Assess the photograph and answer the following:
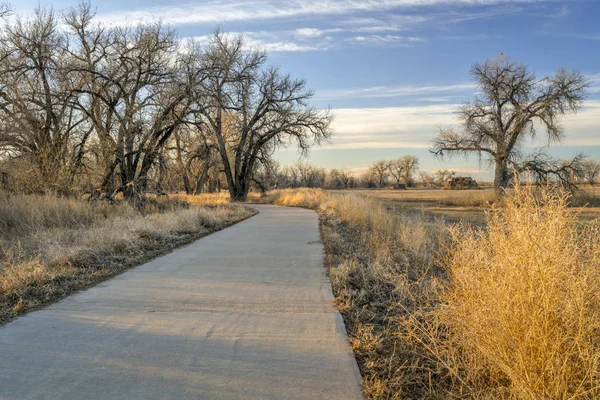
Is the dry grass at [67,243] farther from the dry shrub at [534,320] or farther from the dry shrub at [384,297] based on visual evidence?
the dry shrub at [534,320]

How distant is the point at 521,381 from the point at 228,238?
949 centimetres

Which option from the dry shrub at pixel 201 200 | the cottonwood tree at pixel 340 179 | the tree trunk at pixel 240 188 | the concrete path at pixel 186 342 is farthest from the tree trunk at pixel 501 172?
the cottonwood tree at pixel 340 179

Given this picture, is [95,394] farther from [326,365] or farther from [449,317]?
[449,317]

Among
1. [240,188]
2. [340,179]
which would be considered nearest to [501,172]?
[240,188]

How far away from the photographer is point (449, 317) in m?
4.06

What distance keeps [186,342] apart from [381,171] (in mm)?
120603

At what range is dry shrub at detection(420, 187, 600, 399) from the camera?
2736 millimetres

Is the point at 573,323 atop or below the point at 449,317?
atop

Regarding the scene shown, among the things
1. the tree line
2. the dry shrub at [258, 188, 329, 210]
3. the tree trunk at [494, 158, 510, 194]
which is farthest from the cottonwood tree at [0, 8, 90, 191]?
the tree trunk at [494, 158, 510, 194]

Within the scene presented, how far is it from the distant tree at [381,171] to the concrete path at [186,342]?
117 meters

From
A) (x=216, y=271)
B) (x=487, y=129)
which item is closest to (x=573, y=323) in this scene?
(x=216, y=271)

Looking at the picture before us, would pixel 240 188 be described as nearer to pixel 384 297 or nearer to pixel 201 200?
pixel 201 200

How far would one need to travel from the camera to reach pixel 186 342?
4.09 meters

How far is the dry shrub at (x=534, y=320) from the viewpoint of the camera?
274cm
